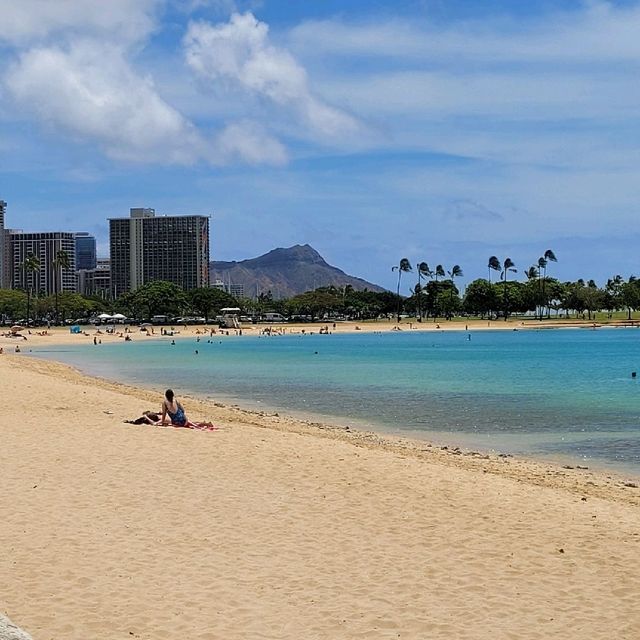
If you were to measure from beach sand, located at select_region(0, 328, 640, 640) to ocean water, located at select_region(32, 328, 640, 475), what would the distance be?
5585 millimetres

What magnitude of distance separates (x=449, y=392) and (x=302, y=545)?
25.4 m

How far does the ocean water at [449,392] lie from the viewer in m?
21.0

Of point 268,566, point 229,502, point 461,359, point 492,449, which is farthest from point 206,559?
point 461,359

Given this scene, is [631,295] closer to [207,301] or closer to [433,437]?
[207,301]

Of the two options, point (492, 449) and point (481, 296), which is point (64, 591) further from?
point (481, 296)

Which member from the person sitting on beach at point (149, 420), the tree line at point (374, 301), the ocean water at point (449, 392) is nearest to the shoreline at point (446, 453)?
the ocean water at point (449, 392)

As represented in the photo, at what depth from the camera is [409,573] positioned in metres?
8.24

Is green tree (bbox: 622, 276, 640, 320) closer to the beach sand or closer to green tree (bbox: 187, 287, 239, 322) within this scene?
green tree (bbox: 187, 287, 239, 322)

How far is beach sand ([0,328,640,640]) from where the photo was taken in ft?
22.8

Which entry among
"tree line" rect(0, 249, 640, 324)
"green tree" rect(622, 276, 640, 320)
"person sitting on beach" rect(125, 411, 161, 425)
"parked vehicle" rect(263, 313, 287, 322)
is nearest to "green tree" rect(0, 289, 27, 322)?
"tree line" rect(0, 249, 640, 324)

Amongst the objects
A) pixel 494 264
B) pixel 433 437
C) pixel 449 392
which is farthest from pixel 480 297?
pixel 433 437

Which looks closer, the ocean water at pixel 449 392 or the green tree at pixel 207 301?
the ocean water at pixel 449 392

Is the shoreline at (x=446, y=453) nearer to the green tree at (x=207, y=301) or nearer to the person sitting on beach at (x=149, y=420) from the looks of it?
the person sitting on beach at (x=149, y=420)

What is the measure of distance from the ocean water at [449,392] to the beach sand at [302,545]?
5.58 meters
